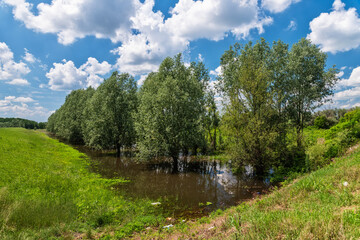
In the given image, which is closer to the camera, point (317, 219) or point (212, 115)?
point (317, 219)

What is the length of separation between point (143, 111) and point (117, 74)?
52.8 feet

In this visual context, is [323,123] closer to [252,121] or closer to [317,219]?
[252,121]

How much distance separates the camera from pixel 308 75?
77.9 ft

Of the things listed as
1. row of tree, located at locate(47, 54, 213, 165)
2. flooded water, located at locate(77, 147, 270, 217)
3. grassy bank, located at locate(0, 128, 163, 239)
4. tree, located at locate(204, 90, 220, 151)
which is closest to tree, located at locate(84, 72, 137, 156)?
row of tree, located at locate(47, 54, 213, 165)

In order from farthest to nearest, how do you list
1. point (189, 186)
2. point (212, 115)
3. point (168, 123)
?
point (212, 115)
point (168, 123)
point (189, 186)

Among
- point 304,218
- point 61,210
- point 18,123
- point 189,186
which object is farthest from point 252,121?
point 18,123

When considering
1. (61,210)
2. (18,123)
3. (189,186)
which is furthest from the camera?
(18,123)

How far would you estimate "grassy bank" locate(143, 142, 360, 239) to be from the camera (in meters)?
4.35

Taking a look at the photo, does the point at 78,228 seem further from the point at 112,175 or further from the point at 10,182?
the point at 112,175

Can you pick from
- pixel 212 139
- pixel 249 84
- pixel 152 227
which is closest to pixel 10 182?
pixel 152 227

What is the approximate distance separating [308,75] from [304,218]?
24.6m

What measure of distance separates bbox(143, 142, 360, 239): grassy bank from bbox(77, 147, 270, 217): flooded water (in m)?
3.79

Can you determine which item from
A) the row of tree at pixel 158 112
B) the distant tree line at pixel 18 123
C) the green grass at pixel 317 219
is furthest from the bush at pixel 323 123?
the distant tree line at pixel 18 123

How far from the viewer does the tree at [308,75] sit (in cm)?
2334
